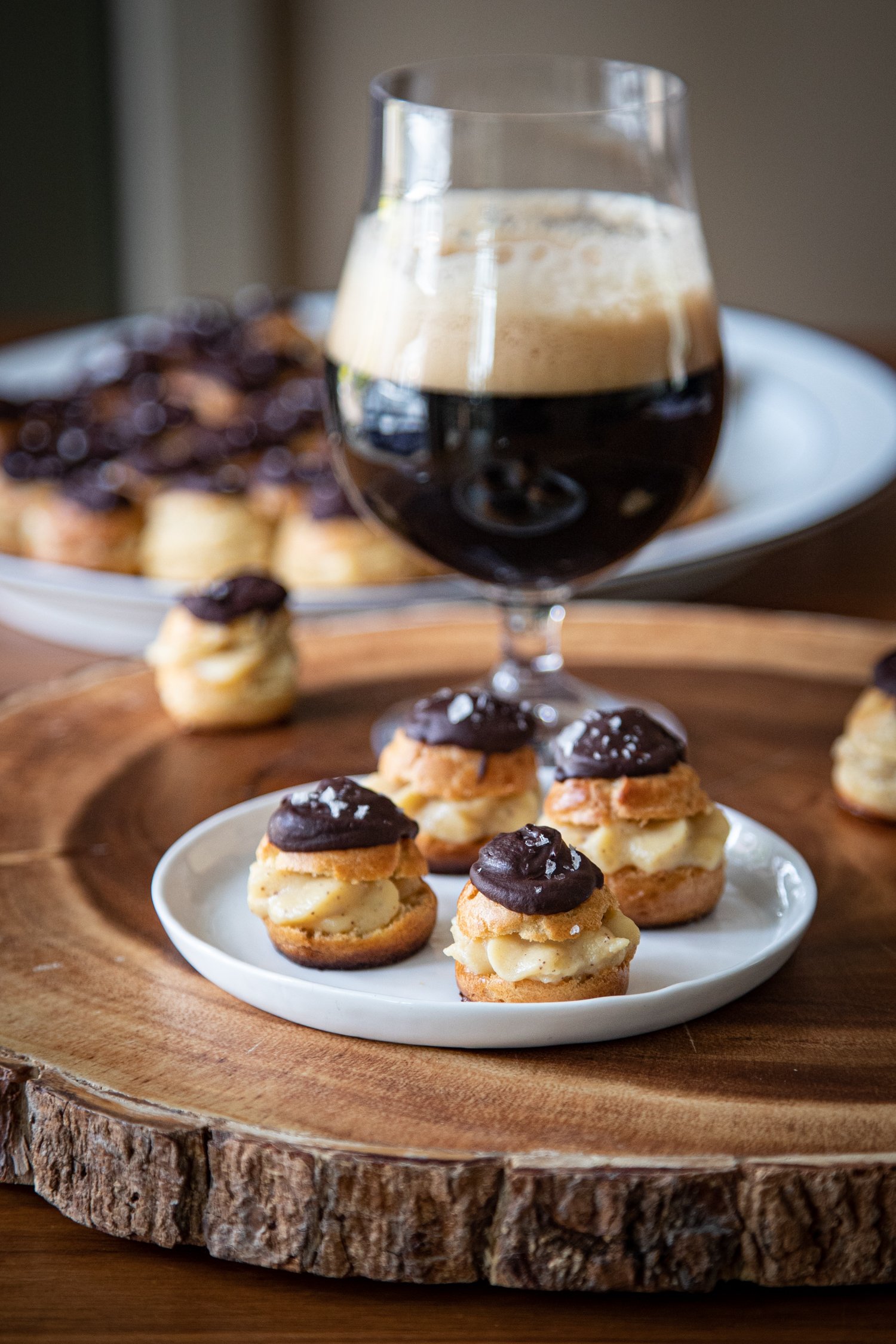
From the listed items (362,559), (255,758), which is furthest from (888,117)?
(255,758)

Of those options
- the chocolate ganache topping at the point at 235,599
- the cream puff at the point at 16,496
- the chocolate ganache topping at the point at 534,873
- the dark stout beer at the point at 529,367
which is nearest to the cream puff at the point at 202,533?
the cream puff at the point at 16,496

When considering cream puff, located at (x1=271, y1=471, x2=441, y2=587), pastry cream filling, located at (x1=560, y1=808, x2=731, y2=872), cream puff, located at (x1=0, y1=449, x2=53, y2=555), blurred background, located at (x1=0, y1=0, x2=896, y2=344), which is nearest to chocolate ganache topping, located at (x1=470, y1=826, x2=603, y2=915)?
pastry cream filling, located at (x1=560, y1=808, x2=731, y2=872)

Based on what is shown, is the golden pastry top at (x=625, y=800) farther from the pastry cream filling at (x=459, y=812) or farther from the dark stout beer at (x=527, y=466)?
the dark stout beer at (x=527, y=466)

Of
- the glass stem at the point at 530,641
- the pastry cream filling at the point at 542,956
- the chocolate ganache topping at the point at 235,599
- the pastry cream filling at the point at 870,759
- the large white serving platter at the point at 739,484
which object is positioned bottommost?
the large white serving platter at the point at 739,484

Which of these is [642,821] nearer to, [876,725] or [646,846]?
[646,846]

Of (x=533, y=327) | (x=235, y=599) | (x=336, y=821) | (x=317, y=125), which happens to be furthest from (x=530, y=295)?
(x=317, y=125)

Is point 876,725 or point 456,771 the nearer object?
point 456,771

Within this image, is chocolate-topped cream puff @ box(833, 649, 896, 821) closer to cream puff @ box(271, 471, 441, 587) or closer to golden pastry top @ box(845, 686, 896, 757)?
golden pastry top @ box(845, 686, 896, 757)

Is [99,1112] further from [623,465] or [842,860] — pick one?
[623,465]
